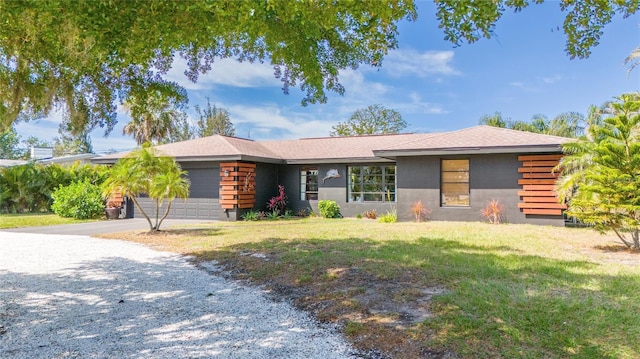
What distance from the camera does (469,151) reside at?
1261 centimetres

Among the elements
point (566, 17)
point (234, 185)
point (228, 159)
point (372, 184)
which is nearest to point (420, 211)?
point (372, 184)

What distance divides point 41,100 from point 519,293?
6.84 metres

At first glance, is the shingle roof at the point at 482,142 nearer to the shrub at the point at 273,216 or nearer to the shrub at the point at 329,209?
the shrub at the point at 329,209

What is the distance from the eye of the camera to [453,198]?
13.9 m

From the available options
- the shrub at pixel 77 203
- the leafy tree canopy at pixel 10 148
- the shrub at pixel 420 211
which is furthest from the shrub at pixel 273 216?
the leafy tree canopy at pixel 10 148

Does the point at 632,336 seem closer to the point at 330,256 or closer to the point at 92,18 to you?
the point at 330,256

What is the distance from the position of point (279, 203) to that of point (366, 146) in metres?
4.74

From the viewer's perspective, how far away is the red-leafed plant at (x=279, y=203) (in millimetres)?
16750

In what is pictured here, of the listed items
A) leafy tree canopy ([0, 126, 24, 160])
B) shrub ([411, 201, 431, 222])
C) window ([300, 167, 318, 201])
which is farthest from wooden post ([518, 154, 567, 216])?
leafy tree canopy ([0, 126, 24, 160])

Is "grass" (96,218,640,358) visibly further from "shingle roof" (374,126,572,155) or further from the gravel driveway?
"shingle roof" (374,126,572,155)

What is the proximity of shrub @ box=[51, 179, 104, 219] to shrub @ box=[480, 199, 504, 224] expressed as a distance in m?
15.2

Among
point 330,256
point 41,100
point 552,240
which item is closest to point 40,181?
point 41,100

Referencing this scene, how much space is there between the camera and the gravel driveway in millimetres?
3465

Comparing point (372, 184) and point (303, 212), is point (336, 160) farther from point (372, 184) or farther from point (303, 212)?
point (303, 212)
